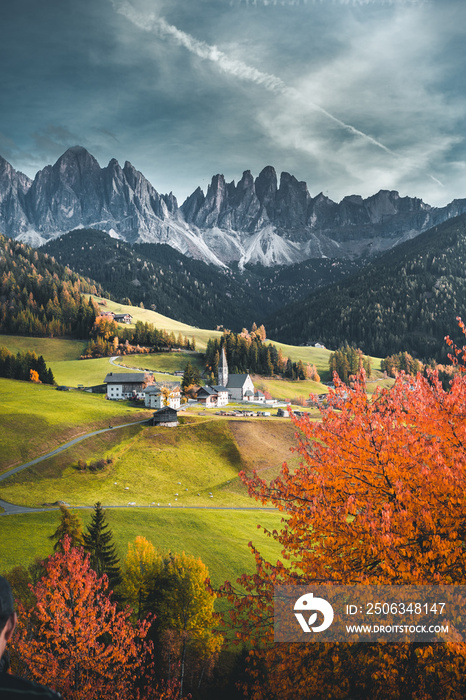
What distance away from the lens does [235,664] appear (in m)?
27.4

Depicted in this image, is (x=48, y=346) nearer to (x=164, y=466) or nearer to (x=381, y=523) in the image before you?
(x=164, y=466)

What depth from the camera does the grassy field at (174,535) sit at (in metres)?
36.0

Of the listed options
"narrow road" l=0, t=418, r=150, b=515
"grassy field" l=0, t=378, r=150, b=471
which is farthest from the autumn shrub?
"grassy field" l=0, t=378, r=150, b=471

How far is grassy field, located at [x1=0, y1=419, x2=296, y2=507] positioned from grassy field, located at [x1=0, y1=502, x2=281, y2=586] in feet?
22.3

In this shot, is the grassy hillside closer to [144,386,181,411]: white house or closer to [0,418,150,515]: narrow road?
[144,386,181,411]: white house

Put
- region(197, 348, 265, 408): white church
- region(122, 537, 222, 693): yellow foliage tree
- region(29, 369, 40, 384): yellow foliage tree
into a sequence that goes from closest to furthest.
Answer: region(122, 537, 222, 693): yellow foliage tree
region(29, 369, 40, 384): yellow foliage tree
region(197, 348, 265, 408): white church

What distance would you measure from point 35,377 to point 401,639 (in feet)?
402

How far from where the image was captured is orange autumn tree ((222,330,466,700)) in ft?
30.4

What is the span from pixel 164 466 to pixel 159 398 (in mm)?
36739

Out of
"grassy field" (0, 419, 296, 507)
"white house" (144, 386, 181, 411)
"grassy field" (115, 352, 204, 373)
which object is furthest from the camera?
"grassy field" (115, 352, 204, 373)

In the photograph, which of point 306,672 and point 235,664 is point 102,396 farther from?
point 306,672

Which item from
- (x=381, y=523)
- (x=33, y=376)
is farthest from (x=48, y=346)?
(x=381, y=523)

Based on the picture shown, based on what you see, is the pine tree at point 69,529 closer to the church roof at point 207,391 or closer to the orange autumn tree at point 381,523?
the orange autumn tree at point 381,523
